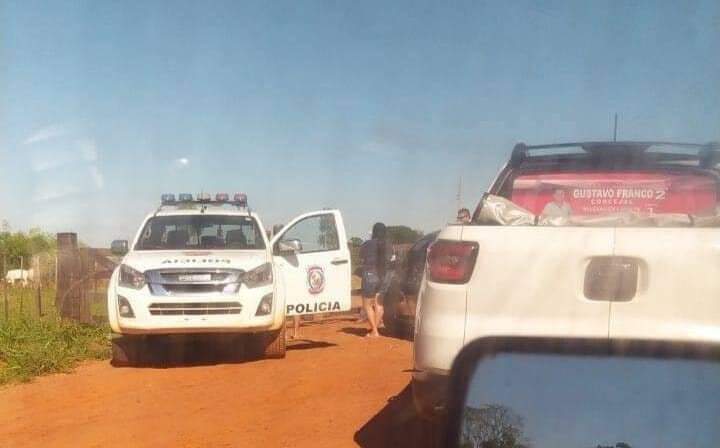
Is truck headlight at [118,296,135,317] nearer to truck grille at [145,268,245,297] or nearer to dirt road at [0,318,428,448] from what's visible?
truck grille at [145,268,245,297]

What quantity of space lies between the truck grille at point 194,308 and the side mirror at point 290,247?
117 cm

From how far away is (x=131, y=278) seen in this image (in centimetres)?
945

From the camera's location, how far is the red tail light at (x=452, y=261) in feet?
12.9

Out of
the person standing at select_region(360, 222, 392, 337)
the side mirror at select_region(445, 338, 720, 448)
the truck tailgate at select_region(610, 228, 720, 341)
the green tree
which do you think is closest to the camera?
the side mirror at select_region(445, 338, 720, 448)

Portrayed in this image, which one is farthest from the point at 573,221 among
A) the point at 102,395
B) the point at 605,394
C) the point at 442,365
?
the point at 102,395

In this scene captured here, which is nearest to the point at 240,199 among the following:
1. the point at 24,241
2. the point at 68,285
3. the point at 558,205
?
the point at 68,285

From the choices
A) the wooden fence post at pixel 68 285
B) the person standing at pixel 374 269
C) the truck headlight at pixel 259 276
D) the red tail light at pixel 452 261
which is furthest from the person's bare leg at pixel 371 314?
the red tail light at pixel 452 261

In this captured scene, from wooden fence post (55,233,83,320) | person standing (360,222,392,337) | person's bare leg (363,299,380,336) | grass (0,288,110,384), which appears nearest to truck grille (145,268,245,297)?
grass (0,288,110,384)

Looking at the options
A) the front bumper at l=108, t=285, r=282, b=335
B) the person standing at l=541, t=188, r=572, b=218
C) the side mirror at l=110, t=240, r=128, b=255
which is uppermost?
the person standing at l=541, t=188, r=572, b=218

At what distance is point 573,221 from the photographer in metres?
3.87

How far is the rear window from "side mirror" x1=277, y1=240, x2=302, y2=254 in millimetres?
5180

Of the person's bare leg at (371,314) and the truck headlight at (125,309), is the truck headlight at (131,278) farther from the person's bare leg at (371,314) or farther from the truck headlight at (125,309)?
the person's bare leg at (371,314)

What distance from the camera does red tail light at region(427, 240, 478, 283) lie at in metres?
3.93

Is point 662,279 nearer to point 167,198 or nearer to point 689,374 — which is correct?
point 689,374
